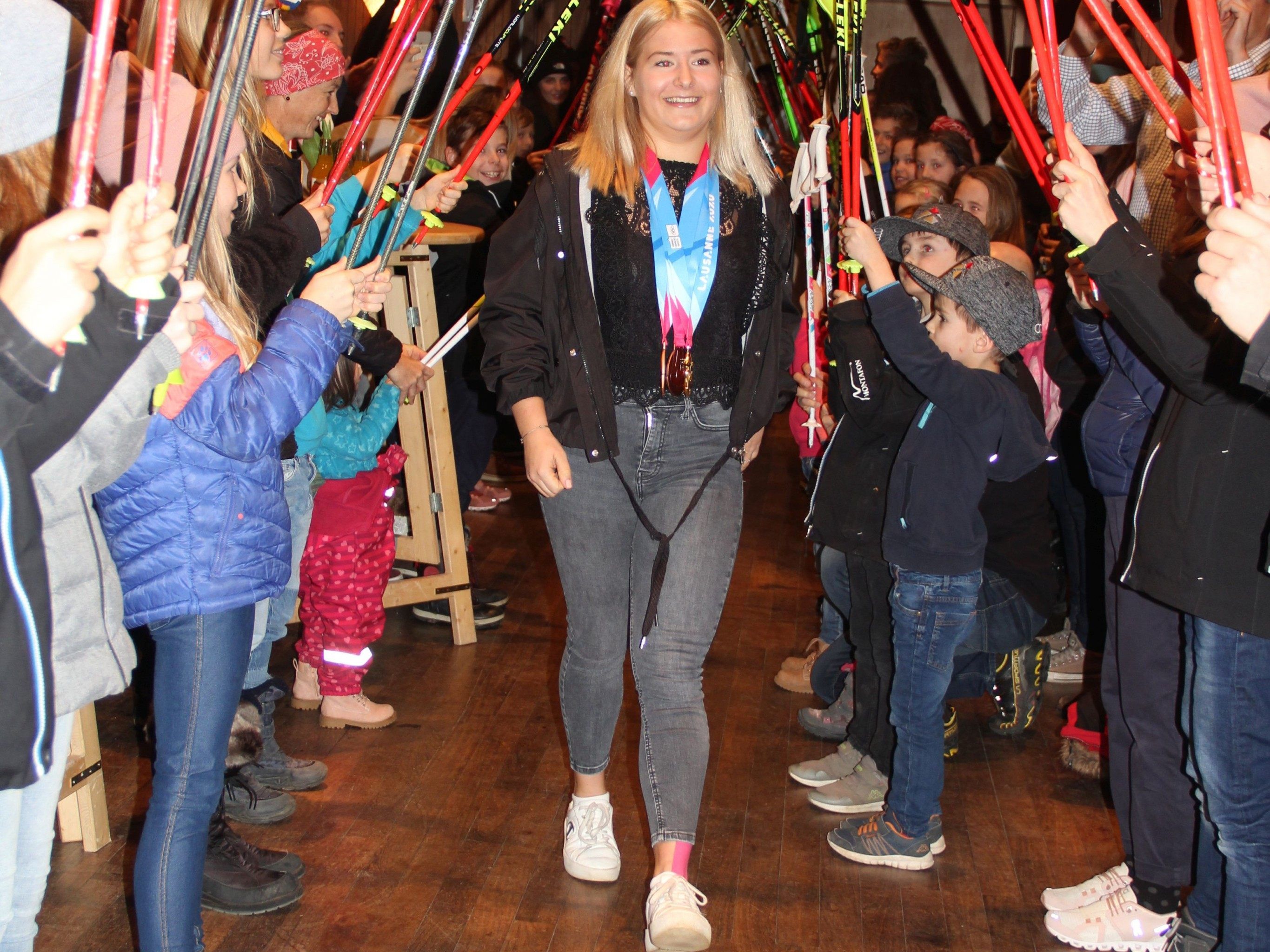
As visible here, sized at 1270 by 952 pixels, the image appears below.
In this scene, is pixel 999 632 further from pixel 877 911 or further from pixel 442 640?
pixel 442 640

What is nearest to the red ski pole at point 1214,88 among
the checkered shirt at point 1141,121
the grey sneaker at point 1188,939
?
the checkered shirt at point 1141,121

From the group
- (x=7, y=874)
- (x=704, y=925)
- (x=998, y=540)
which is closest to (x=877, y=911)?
(x=704, y=925)

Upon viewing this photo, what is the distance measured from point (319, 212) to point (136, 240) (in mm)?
1121

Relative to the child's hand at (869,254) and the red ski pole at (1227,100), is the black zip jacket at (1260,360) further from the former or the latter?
the child's hand at (869,254)

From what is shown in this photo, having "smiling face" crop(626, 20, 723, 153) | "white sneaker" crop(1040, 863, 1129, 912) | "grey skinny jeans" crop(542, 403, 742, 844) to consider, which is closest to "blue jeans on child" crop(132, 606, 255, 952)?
"grey skinny jeans" crop(542, 403, 742, 844)

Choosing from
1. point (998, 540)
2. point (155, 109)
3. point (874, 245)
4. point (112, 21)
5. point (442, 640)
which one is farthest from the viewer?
point (442, 640)

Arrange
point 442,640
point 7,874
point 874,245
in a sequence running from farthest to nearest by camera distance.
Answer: point 442,640
point 874,245
point 7,874

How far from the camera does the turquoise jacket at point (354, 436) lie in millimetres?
2926

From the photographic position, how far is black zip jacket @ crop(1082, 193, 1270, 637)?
1.59 meters

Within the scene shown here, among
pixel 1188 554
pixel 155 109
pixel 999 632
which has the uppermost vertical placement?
pixel 155 109

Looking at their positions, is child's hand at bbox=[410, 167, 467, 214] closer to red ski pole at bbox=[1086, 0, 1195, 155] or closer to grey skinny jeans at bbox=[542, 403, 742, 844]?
grey skinny jeans at bbox=[542, 403, 742, 844]

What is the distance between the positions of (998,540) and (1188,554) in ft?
3.30

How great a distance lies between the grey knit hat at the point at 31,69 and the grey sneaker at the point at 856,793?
6.71 ft

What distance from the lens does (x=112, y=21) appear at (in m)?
1.09
